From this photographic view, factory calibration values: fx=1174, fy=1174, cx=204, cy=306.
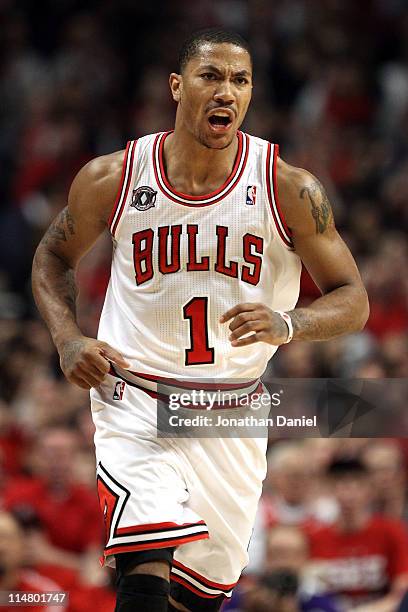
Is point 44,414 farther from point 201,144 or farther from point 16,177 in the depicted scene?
point 201,144

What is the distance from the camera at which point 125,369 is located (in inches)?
201

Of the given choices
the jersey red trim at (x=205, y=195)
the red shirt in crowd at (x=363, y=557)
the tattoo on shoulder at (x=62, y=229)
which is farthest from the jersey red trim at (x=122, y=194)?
the red shirt in crowd at (x=363, y=557)

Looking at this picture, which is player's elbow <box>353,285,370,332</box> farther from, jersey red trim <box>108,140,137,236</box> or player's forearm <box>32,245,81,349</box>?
player's forearm <box>32,245,81,349</box>

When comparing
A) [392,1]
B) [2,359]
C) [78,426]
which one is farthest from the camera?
[392,1]

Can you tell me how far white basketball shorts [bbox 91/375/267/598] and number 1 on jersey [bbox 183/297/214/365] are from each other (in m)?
0.25

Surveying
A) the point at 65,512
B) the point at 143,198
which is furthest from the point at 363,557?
the point at 143,198

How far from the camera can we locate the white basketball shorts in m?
4.77

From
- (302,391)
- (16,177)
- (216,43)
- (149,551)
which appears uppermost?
(16,177)

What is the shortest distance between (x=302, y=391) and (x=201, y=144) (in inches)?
51.1

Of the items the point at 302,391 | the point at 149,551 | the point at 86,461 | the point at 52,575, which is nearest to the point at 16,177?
the point at 86,461

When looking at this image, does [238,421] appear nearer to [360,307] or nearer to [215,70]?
[360,307]

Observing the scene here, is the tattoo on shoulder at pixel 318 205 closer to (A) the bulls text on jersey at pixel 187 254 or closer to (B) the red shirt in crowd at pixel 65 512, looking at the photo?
(A) the bulls text on jersey at pixel 187 254

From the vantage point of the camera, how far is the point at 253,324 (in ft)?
14.8

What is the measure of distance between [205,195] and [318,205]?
0.49m
